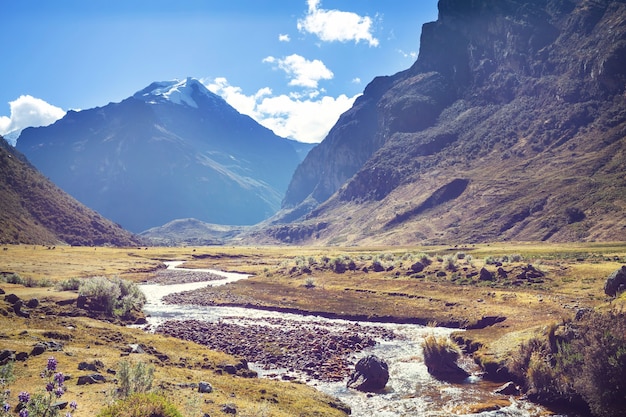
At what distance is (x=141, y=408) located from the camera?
15.2 metres

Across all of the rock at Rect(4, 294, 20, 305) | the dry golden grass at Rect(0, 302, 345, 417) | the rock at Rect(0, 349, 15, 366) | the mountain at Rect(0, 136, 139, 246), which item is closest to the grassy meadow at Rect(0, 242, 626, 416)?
the dry golden grass at Rect(0, 302, 345, 417)

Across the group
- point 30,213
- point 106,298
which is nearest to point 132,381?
point 106,298

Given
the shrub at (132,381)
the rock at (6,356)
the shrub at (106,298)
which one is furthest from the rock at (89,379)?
the shrub at (106,298)

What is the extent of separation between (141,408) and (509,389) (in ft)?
78.5

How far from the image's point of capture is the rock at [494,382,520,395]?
28656 millimetres

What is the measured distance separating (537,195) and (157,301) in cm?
16554

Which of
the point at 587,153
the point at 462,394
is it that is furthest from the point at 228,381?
the point at 587,153

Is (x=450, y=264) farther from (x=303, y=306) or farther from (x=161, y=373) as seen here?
(x=161, y=373)

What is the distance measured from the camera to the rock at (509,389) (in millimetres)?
28656

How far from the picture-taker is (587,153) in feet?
639

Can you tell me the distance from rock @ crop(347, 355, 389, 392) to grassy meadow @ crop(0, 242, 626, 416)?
379 cm

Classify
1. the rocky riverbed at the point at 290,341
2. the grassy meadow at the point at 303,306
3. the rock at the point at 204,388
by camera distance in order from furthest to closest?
the rocky riverbed at the point at 290,341 → the grassy meadow at the point at 303,306 → the rock at the point at 204,388

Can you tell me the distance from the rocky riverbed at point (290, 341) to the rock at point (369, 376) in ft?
5.91

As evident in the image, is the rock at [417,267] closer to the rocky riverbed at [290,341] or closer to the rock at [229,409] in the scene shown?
the rocky riverbed at [290,341]
